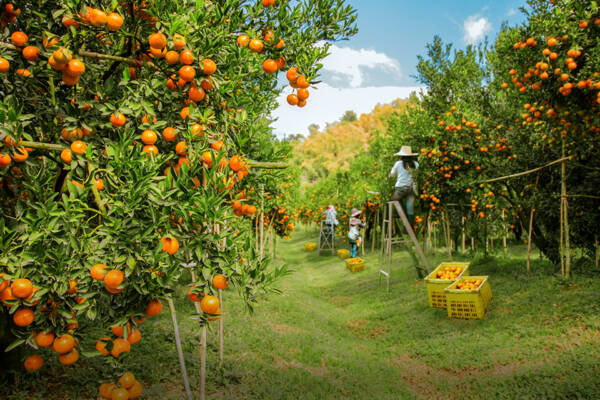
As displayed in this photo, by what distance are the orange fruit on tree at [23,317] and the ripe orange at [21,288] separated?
169mm

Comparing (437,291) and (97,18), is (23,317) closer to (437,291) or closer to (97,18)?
(97,18)

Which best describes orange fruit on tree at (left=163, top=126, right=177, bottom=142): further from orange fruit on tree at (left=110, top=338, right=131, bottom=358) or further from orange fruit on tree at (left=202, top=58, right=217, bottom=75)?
orange fruit on tree at (left=110, top=338, right=131, bottom=358)

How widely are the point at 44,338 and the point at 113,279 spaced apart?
1.88 feet

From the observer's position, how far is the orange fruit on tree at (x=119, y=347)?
6.32 feet

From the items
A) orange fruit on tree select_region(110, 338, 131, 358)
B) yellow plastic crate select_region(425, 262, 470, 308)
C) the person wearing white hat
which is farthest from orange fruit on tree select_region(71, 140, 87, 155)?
the person wearing white hat

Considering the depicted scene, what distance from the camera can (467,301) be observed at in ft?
18.3

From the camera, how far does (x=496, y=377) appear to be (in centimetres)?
389

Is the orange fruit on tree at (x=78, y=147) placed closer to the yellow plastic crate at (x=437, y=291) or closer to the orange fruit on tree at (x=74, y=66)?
the orange fruit on tree at (x=74, y=66)

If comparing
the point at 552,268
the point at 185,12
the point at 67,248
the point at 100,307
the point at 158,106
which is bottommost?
the point at 552,268

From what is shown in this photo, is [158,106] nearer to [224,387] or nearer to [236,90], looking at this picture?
[236,90]

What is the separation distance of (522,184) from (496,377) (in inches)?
186

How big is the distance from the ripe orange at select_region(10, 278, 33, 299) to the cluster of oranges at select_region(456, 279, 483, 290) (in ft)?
19.3

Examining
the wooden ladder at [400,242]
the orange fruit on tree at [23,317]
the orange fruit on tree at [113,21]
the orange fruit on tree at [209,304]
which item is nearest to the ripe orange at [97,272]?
the orange fruit on tree at [23,317]

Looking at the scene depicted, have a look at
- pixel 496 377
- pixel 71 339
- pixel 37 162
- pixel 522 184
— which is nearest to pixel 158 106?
pixel 37 162
